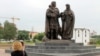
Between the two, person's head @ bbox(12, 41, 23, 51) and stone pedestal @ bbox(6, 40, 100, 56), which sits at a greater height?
person's head @ bbox(12, 41, 23, 51)

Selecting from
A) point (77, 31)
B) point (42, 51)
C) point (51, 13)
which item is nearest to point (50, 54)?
point (42, 51)

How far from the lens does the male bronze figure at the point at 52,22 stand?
18.4 m

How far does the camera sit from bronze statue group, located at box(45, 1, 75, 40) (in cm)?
1850

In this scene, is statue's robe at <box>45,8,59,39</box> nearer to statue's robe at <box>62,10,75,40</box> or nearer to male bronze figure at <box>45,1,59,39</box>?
male bronze figure at <box>45,1,59,39</box>

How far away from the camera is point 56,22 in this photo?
61.6ft

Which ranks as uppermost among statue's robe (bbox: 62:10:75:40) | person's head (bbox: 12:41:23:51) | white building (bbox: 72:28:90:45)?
statue's robe (bbox: 62:10:75:40)

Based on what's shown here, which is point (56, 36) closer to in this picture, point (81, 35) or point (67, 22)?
point (67, 22)

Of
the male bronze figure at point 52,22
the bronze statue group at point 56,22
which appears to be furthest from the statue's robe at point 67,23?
the male bronze figure at point 52,22

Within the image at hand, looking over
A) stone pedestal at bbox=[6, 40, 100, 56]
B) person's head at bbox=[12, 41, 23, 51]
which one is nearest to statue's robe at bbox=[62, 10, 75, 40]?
stone pedestal at bbox=[6, 40, 100, 56]

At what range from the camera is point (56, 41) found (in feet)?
60.2

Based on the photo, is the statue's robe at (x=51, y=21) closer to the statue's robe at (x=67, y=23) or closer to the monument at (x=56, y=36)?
the monument at (x=56, y=36)

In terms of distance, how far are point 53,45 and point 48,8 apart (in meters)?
2.25

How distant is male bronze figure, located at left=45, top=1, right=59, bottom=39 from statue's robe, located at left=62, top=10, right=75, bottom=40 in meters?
0.44

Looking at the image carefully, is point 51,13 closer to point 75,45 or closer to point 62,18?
point 62,18
